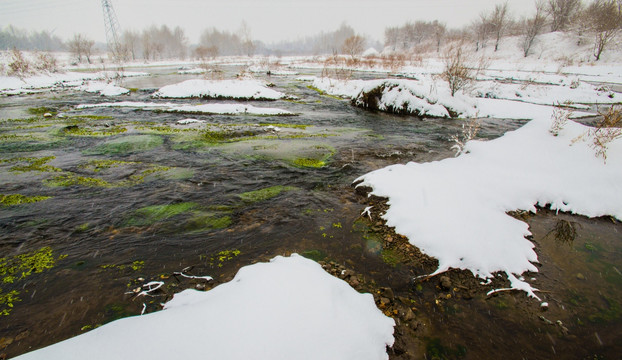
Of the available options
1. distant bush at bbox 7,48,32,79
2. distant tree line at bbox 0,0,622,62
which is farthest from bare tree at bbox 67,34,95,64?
distant bush at bbox 7,48,32,79

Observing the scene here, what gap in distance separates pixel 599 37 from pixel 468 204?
180 ft

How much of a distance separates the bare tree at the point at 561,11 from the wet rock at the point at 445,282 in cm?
7482

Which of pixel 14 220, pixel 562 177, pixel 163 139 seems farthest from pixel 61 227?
pixel 562 177

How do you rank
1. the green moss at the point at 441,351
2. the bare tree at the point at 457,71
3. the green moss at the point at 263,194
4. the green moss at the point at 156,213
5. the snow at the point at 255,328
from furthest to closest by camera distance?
the bare tree at the point at 457,71 < the green moss at the point at 263,194 < the green moss at the point at 156,213 < the green moss at the point at 441,351 < the snow at the point at 255,328

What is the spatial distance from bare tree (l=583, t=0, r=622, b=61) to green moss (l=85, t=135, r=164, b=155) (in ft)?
181

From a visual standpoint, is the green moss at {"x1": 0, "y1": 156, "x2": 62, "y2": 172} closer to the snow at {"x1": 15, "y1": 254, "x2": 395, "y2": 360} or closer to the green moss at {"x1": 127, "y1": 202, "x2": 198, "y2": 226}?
the green moss at {"x1": 127, "y1": 202, "x2": 198, "y2": 226}

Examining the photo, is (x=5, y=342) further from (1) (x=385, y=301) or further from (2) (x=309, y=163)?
(2) (x=309, y=163)

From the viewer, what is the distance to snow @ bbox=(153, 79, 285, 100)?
18.6 meters

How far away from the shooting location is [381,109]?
15.5 meters

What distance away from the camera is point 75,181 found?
6574 mm

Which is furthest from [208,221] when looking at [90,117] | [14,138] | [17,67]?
[17,67]

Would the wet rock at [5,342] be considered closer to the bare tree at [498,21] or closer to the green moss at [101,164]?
the green moss at [101,164]

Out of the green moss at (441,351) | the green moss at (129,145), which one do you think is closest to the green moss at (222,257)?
the green moss at (441,351)

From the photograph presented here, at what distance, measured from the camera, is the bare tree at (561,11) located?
52.9 metres
